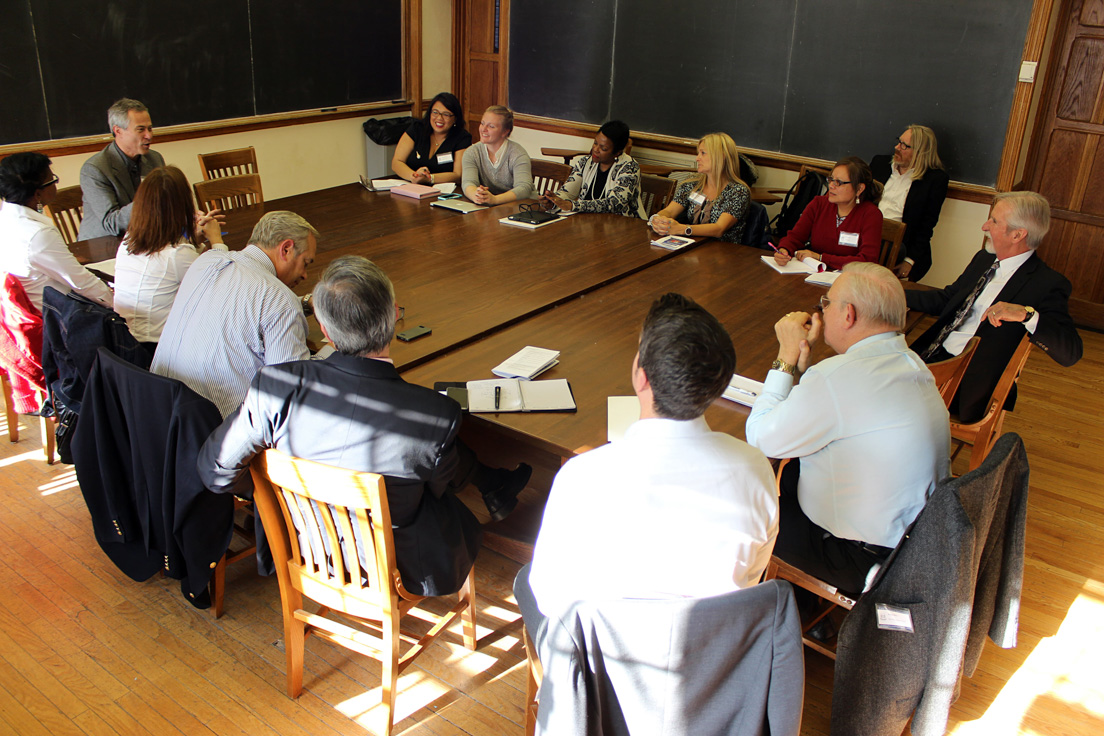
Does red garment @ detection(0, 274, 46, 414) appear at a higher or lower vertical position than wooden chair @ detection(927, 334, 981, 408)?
lower

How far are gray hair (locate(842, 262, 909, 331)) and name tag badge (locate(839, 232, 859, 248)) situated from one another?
6.53ft

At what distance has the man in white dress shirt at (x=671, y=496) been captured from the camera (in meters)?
1.56

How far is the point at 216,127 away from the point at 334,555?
476 cm

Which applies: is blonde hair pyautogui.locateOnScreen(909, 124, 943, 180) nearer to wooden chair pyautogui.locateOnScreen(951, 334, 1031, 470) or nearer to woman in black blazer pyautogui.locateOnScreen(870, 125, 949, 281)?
woman in black blazer pyautogui.locateOnScreen(870, 125, 949, 281)

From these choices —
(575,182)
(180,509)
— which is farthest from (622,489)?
(575,182)

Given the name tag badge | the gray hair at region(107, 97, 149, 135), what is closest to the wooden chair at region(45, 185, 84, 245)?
the gray hair at region(107, 97, 149, 135)

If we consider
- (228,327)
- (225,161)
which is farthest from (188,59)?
(228,327)

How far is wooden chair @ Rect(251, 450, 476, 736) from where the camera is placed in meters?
1.86

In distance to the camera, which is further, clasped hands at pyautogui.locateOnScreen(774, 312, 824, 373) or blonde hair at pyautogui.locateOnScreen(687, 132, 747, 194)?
blonde hair at pyautogui.locateOnScreen(687, 132, 747, 194)

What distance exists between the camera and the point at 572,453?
89.7 inches

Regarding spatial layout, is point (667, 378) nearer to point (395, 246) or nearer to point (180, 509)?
point (180, 509)

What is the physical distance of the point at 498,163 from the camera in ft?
16.9

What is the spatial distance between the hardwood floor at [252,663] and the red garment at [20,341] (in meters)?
0.46

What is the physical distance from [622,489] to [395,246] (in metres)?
2.65
